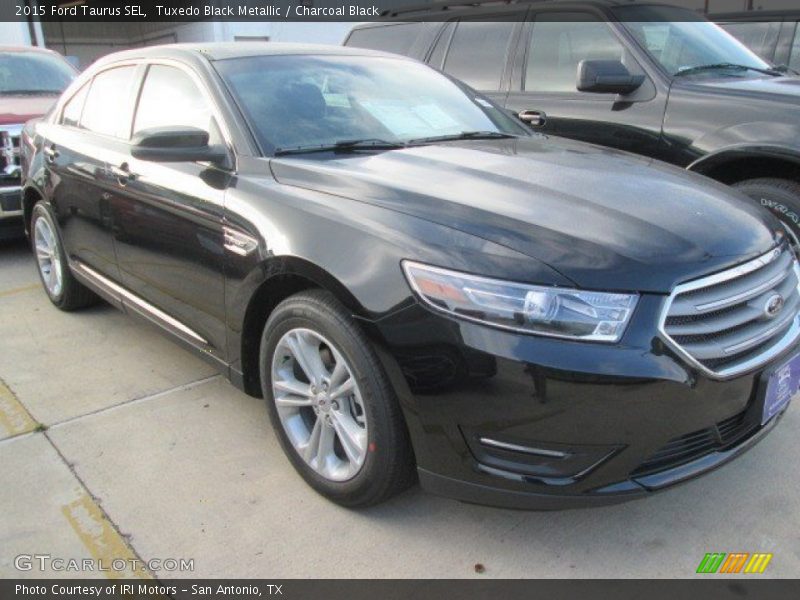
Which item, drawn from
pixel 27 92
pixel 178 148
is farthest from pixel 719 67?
pixel 27 92

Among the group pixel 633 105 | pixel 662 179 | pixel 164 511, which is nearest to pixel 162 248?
pixel 164 511

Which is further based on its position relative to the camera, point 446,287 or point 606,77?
point 606,77

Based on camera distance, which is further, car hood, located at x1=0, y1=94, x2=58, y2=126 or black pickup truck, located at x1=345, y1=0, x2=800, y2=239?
car hood, located at x1=0, y1=94, x2=58, y2=126

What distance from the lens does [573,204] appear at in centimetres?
238

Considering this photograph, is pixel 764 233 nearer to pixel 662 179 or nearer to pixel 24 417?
pixel 662 179

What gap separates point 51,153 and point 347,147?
2.45m

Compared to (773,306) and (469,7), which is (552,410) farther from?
(469,7)

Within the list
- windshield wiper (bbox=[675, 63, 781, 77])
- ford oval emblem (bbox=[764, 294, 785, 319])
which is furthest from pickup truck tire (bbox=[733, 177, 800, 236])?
ford oval emblem (bbox=[764, 294, 785, 319])

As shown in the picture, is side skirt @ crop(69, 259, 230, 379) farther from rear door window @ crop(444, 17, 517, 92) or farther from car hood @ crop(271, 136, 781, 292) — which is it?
rear door window @ crop(444, 17, 517, 92)

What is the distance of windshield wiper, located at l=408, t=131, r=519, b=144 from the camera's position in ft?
10.5

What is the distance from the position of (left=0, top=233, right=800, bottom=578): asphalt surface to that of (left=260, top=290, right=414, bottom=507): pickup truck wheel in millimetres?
175

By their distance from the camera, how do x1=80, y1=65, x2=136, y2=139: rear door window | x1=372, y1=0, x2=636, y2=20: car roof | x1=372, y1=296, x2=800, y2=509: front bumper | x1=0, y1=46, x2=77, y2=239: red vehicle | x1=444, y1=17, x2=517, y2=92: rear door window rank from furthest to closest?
1. x1=0, y1=46, x2=77, y2=239: red vehicle
2. x1=444, y1=17, x2=517, y2=92: rear door window
3. x1=372, y1=0, x2=636, y2=20: car roof
4. x1=80, y1=65, x2=136, y2=139: rear door window
5. x1=372, y1=296, x2=800, y2=509: front bumper

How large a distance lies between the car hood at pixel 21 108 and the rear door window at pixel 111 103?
2214 millimetres

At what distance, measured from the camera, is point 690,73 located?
15.4 feet
